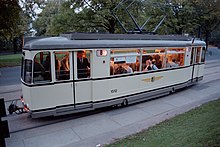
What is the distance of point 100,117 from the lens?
308 inches

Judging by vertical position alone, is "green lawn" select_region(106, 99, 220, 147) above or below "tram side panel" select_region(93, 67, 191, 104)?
below

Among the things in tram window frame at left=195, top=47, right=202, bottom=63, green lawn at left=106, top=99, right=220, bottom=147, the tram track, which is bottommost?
the tram track

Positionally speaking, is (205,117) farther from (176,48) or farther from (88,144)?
(176,48)

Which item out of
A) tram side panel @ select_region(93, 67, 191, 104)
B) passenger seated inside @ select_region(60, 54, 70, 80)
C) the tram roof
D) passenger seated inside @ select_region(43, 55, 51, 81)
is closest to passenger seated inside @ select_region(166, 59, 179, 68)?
tram side panel @ select_region(93, 67, 191, 104)

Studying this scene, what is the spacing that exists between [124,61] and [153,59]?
6.12ft

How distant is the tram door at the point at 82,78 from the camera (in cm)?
733

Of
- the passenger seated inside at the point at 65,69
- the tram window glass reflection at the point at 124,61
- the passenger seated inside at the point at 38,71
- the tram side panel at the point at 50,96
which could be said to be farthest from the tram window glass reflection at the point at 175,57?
the passenger seated inside at the point at 38,71

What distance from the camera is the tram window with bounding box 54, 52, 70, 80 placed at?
7.04 m

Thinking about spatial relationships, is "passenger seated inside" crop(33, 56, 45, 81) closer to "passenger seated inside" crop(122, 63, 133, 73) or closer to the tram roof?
the tram roof

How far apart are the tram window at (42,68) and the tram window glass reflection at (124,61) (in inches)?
99.9

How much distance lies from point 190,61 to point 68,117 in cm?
796

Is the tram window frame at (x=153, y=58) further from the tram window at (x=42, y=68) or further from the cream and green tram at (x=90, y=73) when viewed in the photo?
the tram window at (x=42, y=68)

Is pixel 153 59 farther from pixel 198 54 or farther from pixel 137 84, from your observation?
pixel 198 54

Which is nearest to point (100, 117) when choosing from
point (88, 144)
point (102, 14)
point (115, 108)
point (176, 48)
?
point (115, 108)
